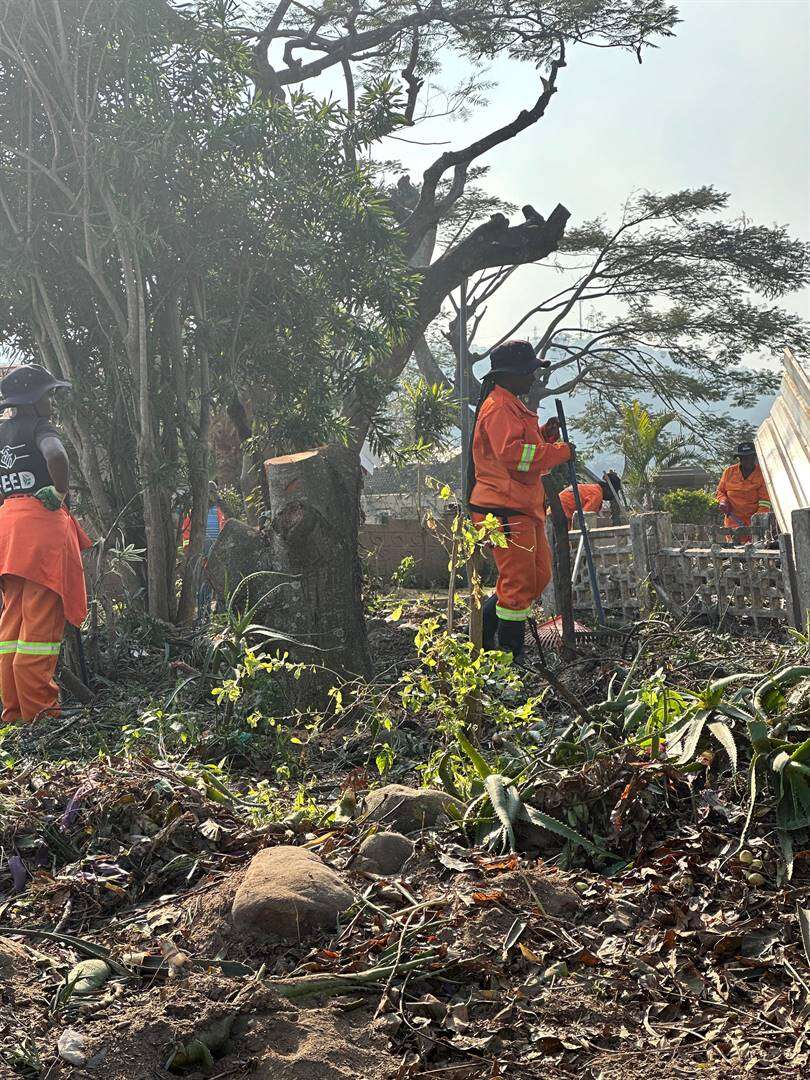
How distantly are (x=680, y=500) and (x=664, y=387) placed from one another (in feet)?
28.4

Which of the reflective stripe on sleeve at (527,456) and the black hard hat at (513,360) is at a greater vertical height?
the black hard hat at (513,360)

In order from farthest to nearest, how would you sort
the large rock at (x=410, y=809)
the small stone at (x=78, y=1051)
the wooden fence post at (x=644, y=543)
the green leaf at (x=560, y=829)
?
the wooden fence post at (x=644, y=543)
the large rock at (x=410, y=809)
the green leaf at (x=560, y=829)
the small stone at (x=78, y=1051)

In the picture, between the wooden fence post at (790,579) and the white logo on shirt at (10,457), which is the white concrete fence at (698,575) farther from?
the white logo on shirt at (10,457)

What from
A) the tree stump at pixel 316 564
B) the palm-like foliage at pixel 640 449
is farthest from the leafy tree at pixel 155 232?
the palm-like foliage at pixel 640 449

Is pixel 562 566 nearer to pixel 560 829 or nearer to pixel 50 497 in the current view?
pixel 50 497

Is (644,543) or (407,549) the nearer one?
(644,543)

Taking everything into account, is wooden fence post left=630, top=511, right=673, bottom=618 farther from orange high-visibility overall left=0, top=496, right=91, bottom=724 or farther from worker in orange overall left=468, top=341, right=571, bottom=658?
orange high-visibility overall left=0, top=496, right=91, bottom=724

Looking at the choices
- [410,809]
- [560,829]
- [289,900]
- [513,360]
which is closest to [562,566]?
[513,360]

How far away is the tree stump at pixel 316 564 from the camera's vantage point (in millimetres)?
5449

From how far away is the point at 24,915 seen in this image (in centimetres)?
282

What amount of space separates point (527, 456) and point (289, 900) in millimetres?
4218

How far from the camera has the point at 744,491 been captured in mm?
12023

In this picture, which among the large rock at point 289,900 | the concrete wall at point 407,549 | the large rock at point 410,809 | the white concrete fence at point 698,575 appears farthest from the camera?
the concrete wall at point 407,549

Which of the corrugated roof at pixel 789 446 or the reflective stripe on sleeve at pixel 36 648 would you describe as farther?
the corrugated roof at pixel 789 446
